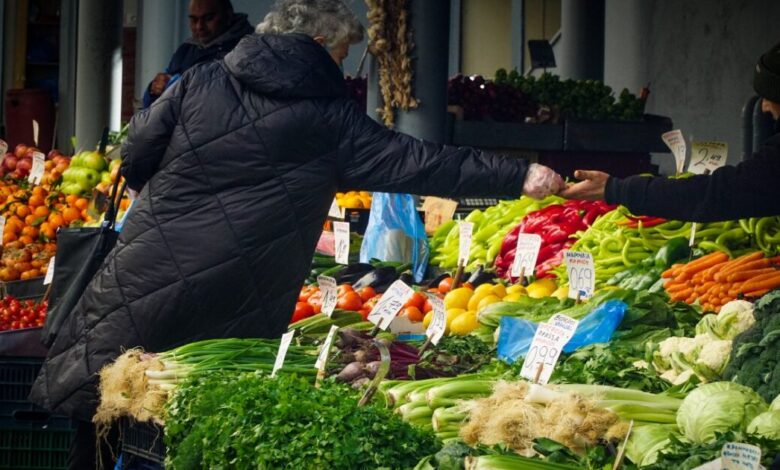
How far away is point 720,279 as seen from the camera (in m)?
5.79

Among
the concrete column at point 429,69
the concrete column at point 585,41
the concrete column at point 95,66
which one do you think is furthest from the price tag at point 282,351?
the concrete column at point 585,41

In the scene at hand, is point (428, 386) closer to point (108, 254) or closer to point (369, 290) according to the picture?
point (108, 254)

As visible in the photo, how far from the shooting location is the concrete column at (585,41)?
54.1ft

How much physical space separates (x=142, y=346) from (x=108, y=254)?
449 millimetres

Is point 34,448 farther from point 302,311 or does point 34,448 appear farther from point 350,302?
point 350,302

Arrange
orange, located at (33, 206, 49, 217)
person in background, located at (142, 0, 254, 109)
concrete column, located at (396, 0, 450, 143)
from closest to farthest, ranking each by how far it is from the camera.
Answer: person in background, located at (142, 0, 254, 109) < concrete column, located at (396, 0, 450, 143) < orange, located at (33, 206, 49, 217)

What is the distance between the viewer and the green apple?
35.5 ft

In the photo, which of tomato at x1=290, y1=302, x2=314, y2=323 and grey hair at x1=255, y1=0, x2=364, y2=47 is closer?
grey hair at x1=255, y1=0, x2=364, y2=47

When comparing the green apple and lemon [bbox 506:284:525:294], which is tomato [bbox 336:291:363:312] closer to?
lemon [bbox 506:284:525:294]

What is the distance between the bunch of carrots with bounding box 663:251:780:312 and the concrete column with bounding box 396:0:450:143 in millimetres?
3411

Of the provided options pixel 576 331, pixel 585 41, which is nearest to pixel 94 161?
→ pixel 576 331

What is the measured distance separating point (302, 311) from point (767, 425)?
10.7 ft

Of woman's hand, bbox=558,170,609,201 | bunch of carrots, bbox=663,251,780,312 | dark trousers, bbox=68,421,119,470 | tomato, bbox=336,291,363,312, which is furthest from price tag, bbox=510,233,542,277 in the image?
dark trousers, bbox=68,421,119,470

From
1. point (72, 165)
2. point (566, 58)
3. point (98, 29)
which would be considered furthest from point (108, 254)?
point (566, 58)
